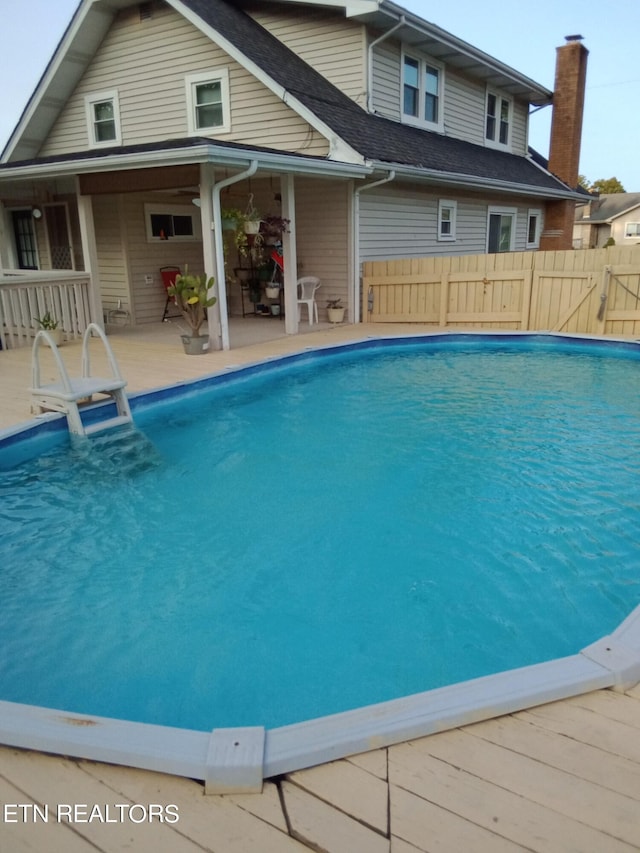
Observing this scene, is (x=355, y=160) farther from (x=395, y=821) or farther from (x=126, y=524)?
(x=395, y=821)

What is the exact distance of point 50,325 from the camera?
934 centimetres

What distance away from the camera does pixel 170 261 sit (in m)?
12.7

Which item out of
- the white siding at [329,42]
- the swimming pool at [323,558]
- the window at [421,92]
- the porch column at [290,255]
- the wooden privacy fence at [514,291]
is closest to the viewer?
the swimming pool at [323,558]

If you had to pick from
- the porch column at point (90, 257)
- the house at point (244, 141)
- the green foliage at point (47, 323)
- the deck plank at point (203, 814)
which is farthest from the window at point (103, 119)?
the deck plank at point (203, 814)

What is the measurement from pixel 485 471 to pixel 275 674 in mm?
2902

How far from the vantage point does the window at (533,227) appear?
707 inches

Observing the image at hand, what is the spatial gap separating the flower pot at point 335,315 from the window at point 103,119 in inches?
244

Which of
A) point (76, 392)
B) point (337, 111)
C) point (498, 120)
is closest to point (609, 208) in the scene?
point (498, 120)

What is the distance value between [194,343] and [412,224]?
252 inches

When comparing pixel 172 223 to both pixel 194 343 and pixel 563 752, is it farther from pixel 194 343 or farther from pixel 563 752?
pixel 563 752

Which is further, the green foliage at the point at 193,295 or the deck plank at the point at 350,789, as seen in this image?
the green foliage at the point at 193,295

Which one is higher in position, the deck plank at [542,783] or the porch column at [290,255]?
the porch column at [290,255]

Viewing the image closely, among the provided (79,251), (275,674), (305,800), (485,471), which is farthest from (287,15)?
(305,800)

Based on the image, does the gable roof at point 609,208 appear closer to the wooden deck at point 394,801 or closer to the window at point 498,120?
the window at point 498,120
